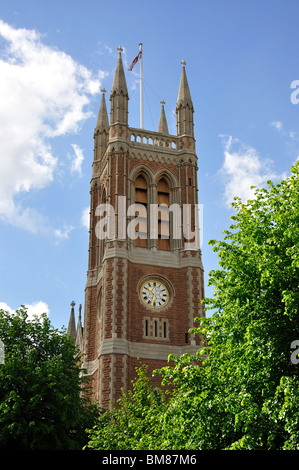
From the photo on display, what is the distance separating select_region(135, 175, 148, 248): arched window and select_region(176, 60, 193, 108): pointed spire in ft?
26.3

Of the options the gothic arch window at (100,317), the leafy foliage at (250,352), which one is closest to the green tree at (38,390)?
the leafy foliage at (250,352)

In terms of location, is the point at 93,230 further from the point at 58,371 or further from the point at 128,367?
the point at 58,371

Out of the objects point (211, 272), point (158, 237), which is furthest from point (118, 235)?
point (211, 272)

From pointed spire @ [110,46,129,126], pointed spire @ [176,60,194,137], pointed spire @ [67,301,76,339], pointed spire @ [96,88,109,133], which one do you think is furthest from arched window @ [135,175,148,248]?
pointed spire @ [67,301,76,339]

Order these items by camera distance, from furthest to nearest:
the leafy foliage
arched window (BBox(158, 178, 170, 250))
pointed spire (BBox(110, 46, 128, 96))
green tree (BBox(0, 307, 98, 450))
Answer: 1. pointed spire (BBox(110, 46, 128, 96))
2. arched window (BBox(158, 178, 170, 250))
3. green tree (BBox(0, 307, 98, 450))
4. the leafy foliage

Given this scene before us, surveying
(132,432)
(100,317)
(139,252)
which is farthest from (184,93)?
(132,432)

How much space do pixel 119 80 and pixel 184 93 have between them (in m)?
5.81

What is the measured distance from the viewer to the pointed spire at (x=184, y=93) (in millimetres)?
56903

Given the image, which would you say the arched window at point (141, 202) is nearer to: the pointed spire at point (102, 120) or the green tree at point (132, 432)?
the pointed spire at point (102, 120)

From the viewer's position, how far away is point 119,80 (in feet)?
183

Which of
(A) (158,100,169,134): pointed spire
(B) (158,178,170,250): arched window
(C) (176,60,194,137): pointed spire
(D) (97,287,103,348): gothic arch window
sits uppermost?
(A) (158,100,169,134): pointed spire

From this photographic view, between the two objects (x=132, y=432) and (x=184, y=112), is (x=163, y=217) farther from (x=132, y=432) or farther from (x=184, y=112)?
(x=132, y=432)

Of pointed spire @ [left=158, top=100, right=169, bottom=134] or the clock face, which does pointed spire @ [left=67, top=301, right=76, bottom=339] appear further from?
pointed spire @ [left=158, top=100, right=169, bottom=134]

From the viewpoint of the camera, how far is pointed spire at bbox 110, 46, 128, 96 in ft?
182
